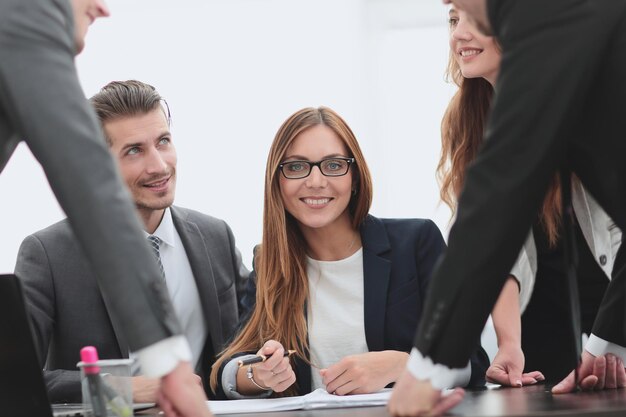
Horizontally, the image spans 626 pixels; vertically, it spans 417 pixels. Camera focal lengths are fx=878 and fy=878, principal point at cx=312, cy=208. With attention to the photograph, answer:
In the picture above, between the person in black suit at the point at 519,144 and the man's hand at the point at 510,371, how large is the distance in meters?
0.82

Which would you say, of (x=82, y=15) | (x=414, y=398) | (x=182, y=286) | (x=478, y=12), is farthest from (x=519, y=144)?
(x=182, y=286)

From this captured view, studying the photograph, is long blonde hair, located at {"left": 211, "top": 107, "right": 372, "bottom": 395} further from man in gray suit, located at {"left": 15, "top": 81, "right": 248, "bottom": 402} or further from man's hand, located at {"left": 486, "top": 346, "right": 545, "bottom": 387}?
man's hand, located at {"left": 486, "top": 346, "right": 545, "bottom": 387}

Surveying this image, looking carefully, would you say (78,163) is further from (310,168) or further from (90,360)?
(310,168)

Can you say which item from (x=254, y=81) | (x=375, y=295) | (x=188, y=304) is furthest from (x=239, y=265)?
(x=254, y=81)

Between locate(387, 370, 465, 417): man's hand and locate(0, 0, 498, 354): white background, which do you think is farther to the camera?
locate(0, 0, 498, 354): white background

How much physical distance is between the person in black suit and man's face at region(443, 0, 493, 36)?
6 centimetres

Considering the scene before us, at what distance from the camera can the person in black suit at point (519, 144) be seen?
4.27 ft

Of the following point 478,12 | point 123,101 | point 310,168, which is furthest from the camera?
point 123,101

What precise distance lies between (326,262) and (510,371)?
0.69 metres

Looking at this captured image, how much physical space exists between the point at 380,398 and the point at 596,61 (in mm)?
913

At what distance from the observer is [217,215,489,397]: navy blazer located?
254cm

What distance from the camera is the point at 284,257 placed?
2619 millimetres

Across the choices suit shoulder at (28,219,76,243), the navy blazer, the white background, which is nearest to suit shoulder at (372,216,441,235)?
the navy blazer

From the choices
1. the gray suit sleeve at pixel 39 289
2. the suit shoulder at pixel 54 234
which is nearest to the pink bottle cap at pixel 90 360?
the gray suit sleeve at pixel 39 289
